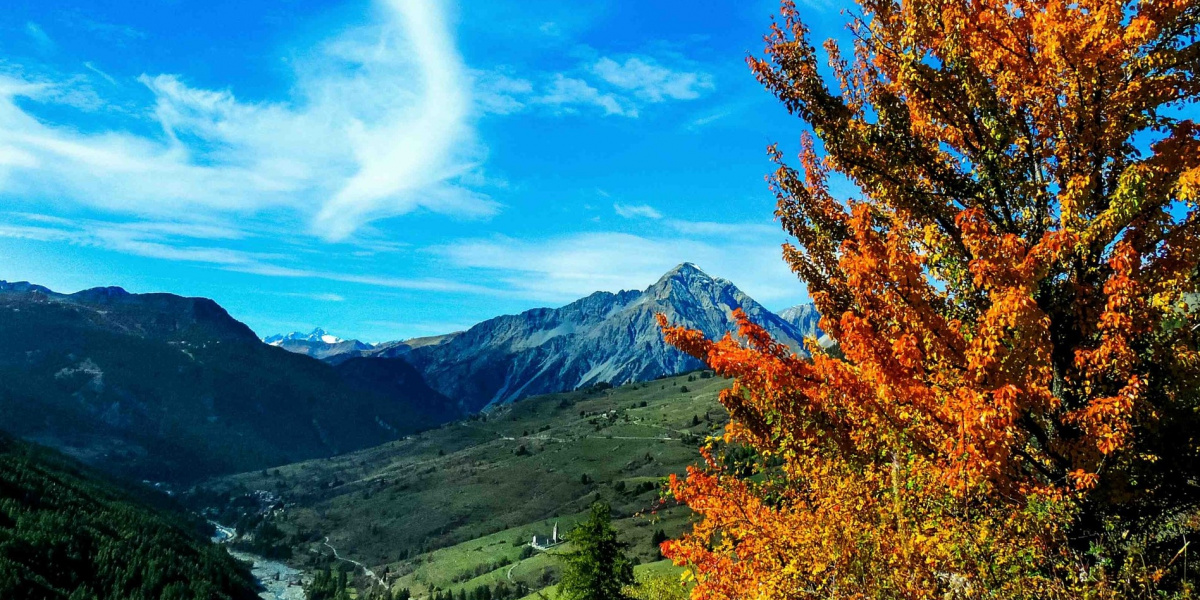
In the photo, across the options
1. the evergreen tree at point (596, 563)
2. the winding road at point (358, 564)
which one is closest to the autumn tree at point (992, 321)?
the evergreen tree at point (596, 563)

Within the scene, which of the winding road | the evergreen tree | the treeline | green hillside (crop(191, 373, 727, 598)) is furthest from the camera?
the winding road

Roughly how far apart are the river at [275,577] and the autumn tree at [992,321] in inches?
5078

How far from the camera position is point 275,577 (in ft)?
454

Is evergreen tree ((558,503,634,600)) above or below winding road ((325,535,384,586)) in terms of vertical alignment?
above

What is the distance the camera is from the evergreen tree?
128ft

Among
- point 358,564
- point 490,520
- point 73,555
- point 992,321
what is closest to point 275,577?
point 358,564

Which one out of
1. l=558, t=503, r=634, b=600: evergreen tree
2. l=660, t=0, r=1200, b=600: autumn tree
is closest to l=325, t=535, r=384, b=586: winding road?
l=558, t=503, r=634, b=600: evergreen tree

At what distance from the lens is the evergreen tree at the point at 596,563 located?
39.1 metres

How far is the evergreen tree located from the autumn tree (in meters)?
31.6

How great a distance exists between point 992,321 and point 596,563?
36659 millimetres

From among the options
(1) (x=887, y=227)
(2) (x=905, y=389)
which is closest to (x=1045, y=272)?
(2) (x=905, y=389)

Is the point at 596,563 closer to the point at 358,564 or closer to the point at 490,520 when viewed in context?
the point at 490,520

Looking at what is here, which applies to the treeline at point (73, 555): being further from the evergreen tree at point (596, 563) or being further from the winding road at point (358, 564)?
the winding road at point (358, 564)

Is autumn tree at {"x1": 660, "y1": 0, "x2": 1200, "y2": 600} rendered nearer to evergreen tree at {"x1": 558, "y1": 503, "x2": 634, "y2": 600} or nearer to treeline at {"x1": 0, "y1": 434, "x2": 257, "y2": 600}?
evergreen tree at {"x1": 558, "y1": 503, "x2": 634, "y2": 600}
